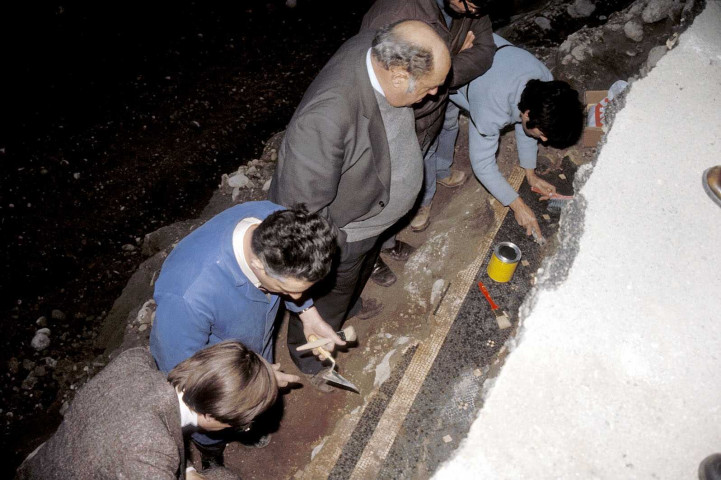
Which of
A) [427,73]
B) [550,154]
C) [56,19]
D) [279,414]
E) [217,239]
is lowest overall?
[279,414]

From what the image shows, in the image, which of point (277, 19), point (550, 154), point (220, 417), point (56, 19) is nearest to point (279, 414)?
point (220, 417)

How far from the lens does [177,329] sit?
1881mm

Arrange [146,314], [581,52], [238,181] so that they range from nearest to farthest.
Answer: [146,314] < [581,52] < [238,181]

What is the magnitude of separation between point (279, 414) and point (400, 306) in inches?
49.2

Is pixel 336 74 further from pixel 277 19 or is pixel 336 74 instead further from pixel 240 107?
pixel 277 19

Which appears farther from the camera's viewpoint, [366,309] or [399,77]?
[366,309]

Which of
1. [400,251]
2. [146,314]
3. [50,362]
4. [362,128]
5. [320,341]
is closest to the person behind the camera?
[362,128]

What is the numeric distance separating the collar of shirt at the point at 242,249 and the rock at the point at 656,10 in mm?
4736

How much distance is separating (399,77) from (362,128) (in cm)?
29

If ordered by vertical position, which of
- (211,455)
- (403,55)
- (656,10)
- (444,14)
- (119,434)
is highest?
(403,55)

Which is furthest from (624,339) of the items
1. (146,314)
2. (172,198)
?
(172,198)

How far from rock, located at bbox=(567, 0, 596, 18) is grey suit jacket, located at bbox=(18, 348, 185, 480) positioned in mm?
6518

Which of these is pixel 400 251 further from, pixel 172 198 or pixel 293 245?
pixel 172 198

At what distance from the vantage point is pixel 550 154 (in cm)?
358
